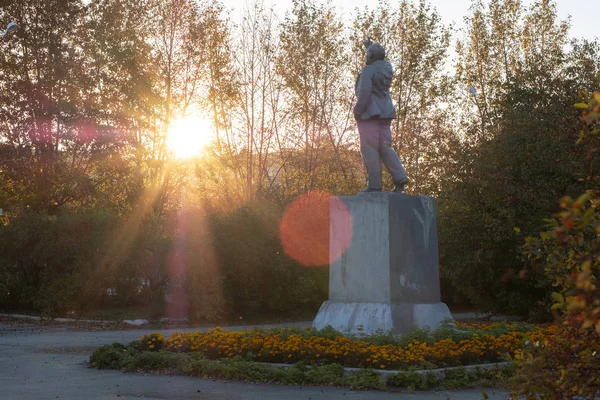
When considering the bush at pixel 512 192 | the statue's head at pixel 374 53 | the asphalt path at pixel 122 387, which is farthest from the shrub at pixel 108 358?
the bush at pixel 512 192

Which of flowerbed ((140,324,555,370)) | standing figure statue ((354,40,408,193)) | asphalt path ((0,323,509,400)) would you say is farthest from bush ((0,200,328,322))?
standing figure statue ((354,40,408,193))

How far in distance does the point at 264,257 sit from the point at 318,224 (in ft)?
6.46

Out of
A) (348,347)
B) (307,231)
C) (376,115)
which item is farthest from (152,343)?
(307,231)

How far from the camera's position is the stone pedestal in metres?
11.7

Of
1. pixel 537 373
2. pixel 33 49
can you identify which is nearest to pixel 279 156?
pixel 33 49

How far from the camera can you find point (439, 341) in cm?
1068

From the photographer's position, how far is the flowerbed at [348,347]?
10.1m

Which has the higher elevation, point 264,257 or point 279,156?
point 279,156

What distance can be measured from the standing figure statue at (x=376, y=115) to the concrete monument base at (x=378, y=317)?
1.80 m

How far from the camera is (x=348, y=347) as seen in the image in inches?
408

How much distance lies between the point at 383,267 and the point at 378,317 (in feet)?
2.34

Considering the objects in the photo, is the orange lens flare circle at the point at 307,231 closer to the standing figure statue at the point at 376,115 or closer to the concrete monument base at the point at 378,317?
the standing figure statue at the point at 376,115

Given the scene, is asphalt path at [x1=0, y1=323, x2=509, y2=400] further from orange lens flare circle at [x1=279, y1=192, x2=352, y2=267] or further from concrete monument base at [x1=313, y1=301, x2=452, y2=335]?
orange lens flare circle at [x1=279, y1=192, x2=352, y2=267]

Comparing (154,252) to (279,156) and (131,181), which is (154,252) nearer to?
(131,181)
